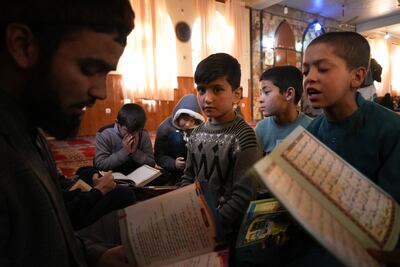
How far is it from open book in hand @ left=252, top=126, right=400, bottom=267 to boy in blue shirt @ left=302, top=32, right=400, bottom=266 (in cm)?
35

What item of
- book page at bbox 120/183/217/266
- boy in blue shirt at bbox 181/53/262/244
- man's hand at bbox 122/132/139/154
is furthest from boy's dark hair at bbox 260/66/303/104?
book page at bbox 120/183/217/266

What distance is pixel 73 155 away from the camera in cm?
419

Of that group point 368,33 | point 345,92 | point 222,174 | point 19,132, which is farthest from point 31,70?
point 368,33

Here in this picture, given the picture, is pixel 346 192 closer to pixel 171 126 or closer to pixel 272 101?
pixel 272 101

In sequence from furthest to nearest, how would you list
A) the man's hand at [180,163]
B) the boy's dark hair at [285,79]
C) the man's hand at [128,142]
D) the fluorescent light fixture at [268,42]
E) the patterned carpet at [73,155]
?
the fluorescent light fixture at [268,42], the patterned carpet at [73,155], the man's hand at [128,142], the man's hand at [180,163], the boy's dark hair at [285,79]

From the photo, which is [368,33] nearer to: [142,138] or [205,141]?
[142,138]

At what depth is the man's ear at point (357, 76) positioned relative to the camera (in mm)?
1177

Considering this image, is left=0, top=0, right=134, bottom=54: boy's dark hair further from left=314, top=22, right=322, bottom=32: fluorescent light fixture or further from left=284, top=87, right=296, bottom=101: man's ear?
left=314, top=22, right=322, bottom=32: fluorescent light fixture

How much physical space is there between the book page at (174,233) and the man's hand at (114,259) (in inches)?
3.3

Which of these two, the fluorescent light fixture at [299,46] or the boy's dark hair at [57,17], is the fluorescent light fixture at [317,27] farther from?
the boy's dark hair at [57,17]

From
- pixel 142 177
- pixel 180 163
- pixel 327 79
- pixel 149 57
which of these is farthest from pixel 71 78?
pixel 149 57

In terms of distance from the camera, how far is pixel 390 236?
586mm

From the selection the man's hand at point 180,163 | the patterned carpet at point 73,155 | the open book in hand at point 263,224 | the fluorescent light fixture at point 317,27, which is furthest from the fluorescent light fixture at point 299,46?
the open book in hand at point 263,224

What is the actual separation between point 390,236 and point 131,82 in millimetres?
4661
